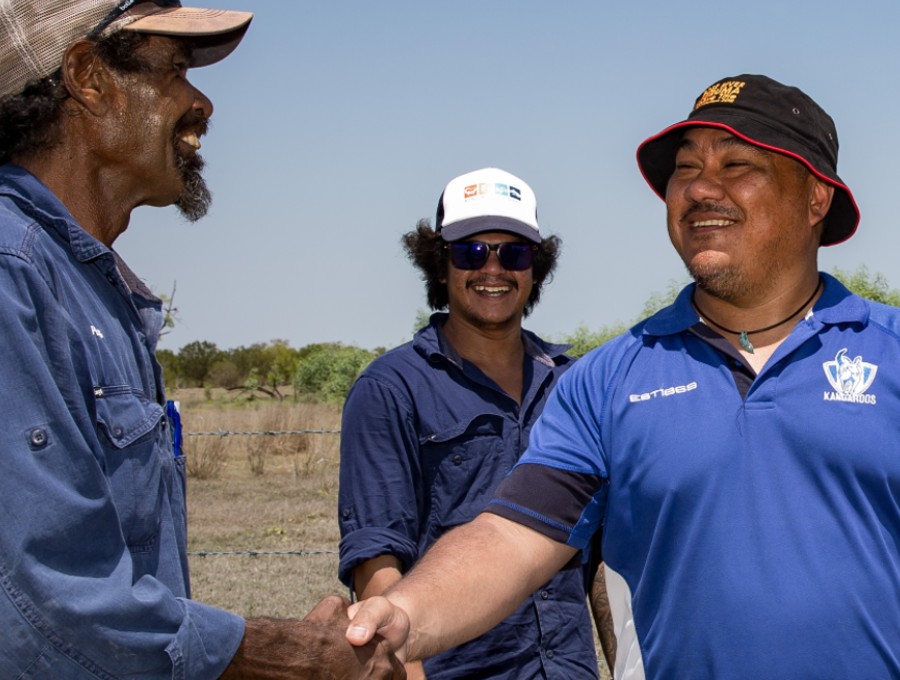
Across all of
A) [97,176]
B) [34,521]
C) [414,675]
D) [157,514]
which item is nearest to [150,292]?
[97,176]

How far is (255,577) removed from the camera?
9.83 m

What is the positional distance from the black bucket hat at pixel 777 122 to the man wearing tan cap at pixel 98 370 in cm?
139

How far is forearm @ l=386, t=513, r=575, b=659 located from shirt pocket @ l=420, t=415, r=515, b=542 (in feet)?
2.01

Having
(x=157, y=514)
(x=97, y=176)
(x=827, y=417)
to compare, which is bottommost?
(x=157, y=514)

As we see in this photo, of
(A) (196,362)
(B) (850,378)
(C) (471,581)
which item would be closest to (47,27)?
(C) (471,581)

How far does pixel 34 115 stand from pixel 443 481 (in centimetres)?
181

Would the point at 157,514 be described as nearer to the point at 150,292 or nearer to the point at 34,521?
the point at 34,521

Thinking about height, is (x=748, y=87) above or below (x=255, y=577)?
above

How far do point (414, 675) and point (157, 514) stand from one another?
4.11ft

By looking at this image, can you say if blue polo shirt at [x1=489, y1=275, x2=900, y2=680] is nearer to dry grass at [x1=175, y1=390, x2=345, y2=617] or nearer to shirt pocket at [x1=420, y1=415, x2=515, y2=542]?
shirt pocket at [x1=420, y1=415, x2=515, y2=542]

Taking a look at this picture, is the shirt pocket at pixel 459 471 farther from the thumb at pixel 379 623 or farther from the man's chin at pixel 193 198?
the man's chin at pixel 193 198

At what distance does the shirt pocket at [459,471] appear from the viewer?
11.8ft

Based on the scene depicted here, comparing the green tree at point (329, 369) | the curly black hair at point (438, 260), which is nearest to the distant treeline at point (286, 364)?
the green tree at point (329, 369)

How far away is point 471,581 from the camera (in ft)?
9.36
